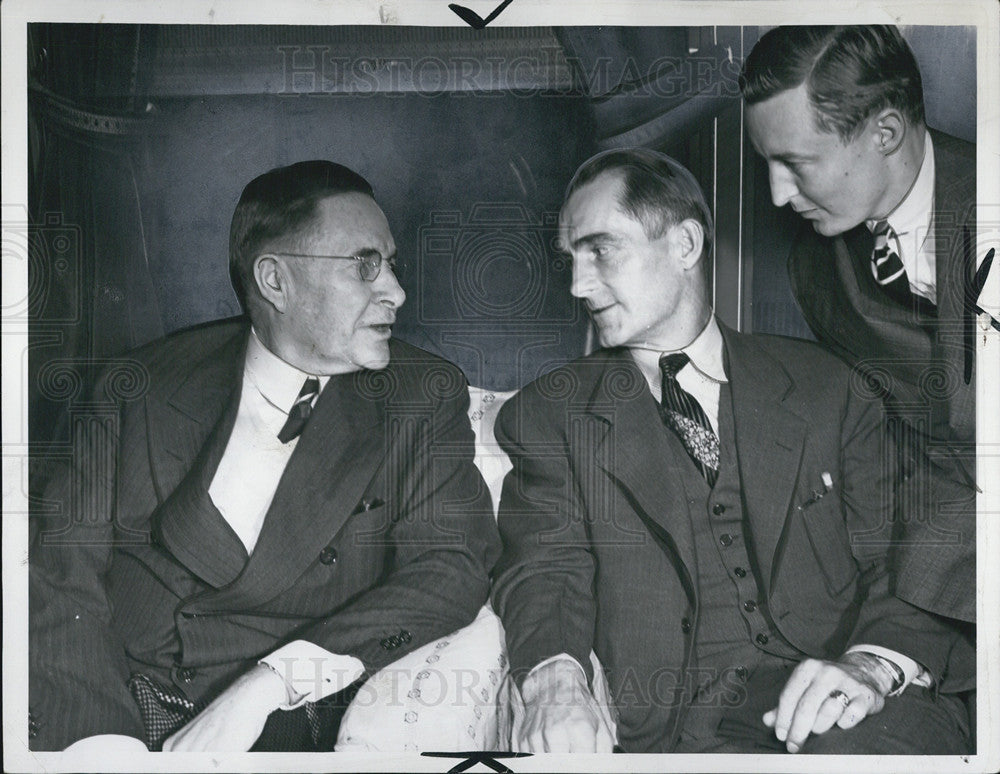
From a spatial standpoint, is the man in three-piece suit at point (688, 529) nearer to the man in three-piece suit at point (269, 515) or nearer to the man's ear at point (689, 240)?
the man's ear at point (689, 240)

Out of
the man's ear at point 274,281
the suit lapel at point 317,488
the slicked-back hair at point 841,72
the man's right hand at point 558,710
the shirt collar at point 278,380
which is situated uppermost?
the slicked-back hair at point 841,72

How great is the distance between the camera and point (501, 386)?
2586mm

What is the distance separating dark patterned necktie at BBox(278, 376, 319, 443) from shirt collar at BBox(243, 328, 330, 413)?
0.04ft

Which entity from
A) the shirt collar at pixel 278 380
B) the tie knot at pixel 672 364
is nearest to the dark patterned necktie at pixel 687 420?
the tie knot at pixel 672 364

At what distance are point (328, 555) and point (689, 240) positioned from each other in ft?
4.51

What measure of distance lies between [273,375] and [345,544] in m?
0.53

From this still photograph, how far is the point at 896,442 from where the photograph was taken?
8.47 feet

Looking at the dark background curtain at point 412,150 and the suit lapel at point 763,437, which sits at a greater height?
the dark background curtain at point 412,150

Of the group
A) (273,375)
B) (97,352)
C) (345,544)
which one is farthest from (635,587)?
(97,352)

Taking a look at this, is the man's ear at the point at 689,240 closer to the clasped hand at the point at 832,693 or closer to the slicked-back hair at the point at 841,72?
the slicked-back hair at the point at 841,72

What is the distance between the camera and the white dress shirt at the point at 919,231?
2.60m

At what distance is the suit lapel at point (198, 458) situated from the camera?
2.53 metres

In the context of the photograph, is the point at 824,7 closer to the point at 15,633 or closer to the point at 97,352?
the point at 97,352

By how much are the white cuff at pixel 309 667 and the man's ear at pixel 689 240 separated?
1.49 metres
